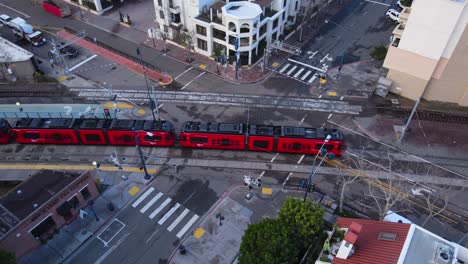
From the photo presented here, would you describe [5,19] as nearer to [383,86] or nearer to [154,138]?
[154,138]

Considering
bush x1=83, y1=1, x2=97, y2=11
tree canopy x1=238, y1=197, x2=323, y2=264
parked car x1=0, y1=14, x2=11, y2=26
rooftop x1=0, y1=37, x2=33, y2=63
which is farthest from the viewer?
bush x1=83, y1=1, x2=97, y2=11

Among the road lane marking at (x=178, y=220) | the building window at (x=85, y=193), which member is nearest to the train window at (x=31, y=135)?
the building window at (x=85, y=193)

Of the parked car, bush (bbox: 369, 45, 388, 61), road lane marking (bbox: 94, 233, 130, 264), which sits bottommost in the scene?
road lane marking (bbox: 94, 233, 130, 264)

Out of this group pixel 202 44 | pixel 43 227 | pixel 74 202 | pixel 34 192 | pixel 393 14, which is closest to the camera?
pixel 34 192

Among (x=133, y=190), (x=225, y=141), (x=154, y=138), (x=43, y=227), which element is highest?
(x=225, y=141)

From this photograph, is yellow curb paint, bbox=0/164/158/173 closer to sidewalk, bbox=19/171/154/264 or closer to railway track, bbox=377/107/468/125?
sidewalk, bbox=19/171/154/264

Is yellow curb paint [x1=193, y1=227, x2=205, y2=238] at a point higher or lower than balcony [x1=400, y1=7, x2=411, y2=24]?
lower

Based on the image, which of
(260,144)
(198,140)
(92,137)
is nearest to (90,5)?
(92,137)

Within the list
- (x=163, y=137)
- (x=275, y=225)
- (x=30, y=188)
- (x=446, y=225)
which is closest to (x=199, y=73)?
(x=163, y=137)

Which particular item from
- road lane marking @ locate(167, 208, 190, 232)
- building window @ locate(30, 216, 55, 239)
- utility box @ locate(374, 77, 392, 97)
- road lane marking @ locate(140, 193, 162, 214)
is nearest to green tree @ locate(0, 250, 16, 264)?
building window @ locate(30, 216, 55, 239)
